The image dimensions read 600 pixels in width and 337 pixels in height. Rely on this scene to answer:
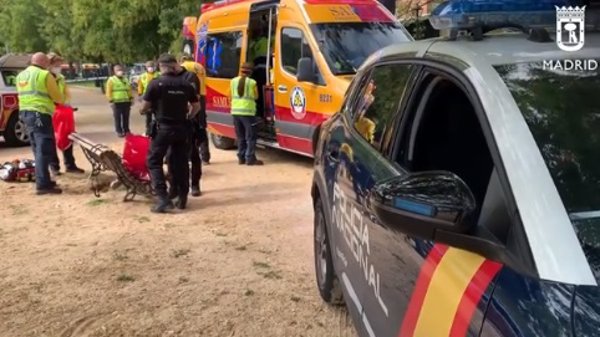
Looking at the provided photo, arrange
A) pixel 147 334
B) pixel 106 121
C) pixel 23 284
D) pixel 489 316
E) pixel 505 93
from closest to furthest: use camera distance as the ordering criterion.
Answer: pixel 489 316, pixel 505 93, pixel 147 334, pixel 23 284, pixel 106 121

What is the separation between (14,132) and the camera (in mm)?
13547

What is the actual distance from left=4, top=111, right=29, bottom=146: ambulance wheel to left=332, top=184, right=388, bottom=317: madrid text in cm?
1133

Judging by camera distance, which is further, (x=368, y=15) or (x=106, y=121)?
(x=106, y=121)

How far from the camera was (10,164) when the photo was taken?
944 centimetres

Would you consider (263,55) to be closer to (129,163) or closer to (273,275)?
(129,163)

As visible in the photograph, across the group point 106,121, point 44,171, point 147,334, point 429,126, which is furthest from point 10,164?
point 106,121

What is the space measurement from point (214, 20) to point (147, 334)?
892 centimetres

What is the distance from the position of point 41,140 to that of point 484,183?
23.0ft

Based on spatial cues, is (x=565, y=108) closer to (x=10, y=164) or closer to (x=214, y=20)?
(x=10, y=164)

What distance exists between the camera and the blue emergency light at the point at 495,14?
101 inches

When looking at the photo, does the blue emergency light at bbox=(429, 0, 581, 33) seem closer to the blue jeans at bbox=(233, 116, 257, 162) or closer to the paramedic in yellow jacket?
the paramedic in yellow jacket

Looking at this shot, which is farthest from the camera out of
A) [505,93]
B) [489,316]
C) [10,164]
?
[10,164]

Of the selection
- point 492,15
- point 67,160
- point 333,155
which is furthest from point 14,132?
point 492,15

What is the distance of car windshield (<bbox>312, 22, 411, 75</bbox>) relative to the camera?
353 inches
